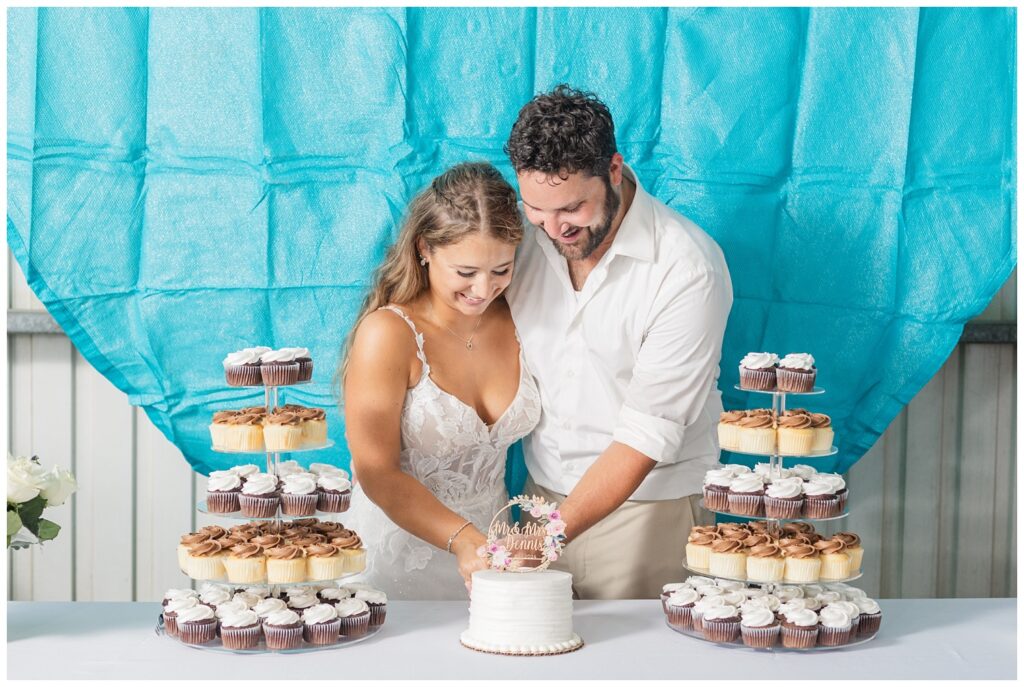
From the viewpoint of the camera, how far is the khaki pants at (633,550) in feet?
9.34

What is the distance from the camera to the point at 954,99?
3094 millimetres

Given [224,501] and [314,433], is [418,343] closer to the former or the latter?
[314,433]

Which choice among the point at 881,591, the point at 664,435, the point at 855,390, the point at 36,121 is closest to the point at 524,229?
the point at 664,435

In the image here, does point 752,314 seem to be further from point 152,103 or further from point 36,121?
point 36,121

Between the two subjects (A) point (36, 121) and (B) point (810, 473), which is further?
(A) point (36, 121)

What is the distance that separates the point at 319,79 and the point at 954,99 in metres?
1.78

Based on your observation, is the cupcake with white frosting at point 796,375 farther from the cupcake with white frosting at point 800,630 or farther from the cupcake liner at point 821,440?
the cupcake with white frosting at point 800,630

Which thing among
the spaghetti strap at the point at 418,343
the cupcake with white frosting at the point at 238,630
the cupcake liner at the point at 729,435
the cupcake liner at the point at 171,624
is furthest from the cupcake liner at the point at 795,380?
the cupcake liner at the point at 171,624

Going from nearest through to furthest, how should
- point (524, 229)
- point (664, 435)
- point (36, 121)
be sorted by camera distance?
point (664, 435), point (524, 229), point (36, 121)

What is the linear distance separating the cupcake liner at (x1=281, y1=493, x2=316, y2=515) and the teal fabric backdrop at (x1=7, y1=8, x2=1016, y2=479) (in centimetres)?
106

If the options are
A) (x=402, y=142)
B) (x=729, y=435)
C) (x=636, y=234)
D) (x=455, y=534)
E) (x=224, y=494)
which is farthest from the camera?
(x=402, y=142)

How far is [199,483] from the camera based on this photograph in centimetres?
354

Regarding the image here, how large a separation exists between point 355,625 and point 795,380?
3.40 ft

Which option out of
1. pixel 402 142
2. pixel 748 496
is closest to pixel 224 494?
pixel 748 496
